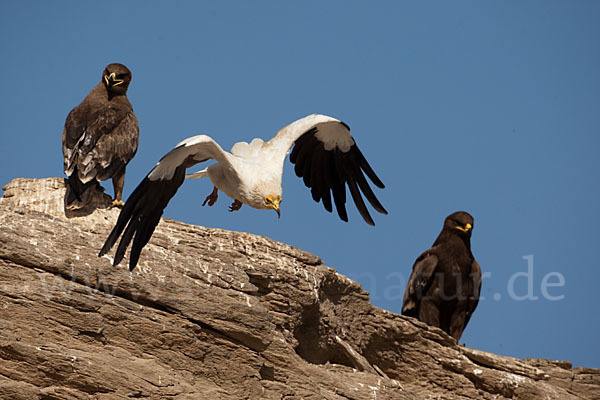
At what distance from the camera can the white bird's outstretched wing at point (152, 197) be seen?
27.9 ft

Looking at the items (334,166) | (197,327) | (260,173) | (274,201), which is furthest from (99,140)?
(334,166)

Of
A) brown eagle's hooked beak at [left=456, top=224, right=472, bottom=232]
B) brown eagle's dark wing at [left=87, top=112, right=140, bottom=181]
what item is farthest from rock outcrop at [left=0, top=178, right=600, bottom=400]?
brown eagle's hooked beak at [left=456, top=224, right=472, bottom=232]

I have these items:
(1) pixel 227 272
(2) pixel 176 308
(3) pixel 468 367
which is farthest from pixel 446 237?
(2) pixel 176 308

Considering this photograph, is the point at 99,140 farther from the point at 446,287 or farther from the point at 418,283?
the point at 446,287

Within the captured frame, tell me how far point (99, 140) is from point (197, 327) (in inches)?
94.2

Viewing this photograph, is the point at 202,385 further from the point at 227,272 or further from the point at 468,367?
the point at 468,367

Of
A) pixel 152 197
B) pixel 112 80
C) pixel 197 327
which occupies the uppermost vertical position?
pixel 112 80

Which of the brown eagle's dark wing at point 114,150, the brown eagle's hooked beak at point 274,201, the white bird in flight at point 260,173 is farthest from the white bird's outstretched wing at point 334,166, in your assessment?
the brown eagle's dark wing at point 114,150

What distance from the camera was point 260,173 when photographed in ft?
32.3

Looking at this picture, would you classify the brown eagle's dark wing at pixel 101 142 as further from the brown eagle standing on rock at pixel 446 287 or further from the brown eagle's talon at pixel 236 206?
the brown eagle standing on rock at pixel 446 287

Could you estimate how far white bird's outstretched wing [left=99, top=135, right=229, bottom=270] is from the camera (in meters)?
8.52

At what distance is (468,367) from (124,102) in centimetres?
468

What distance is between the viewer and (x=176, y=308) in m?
8.54

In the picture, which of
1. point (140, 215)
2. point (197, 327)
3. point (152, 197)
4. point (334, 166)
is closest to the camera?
point (197, 327)
